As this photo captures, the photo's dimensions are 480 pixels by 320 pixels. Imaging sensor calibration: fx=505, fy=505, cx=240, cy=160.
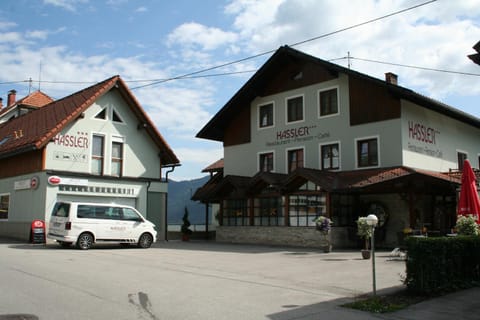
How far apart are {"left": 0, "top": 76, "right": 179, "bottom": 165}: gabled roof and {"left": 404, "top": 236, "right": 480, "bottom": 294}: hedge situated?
59.6 feet

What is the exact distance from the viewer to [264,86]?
2895 cm

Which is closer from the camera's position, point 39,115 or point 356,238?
point 356,238

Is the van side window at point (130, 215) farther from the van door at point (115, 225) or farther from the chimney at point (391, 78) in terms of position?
the chimney at point (391, 78)

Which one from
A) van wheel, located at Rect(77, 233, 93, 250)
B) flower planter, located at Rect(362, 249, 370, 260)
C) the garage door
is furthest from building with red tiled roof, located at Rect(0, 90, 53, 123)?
flower planter, located at Rect(362, 249, 370, 260)

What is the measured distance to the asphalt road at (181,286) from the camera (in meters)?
7.73

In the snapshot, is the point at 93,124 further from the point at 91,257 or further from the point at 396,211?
the point at 396,211

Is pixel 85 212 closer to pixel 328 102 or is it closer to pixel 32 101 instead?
pixel 328 102

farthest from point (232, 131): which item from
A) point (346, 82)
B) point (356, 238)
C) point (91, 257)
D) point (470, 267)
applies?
point (470, 267)

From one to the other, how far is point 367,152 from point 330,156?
82.9 inches

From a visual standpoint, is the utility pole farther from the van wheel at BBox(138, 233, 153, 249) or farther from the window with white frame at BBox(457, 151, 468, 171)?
the window with white frame at BBox(457, 151, 468, 171)

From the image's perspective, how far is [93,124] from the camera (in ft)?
84.8

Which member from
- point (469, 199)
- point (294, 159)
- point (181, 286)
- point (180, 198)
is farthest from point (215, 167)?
point (180, 198)

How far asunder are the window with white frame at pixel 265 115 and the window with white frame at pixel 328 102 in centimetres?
341

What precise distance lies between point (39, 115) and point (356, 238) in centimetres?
1882
